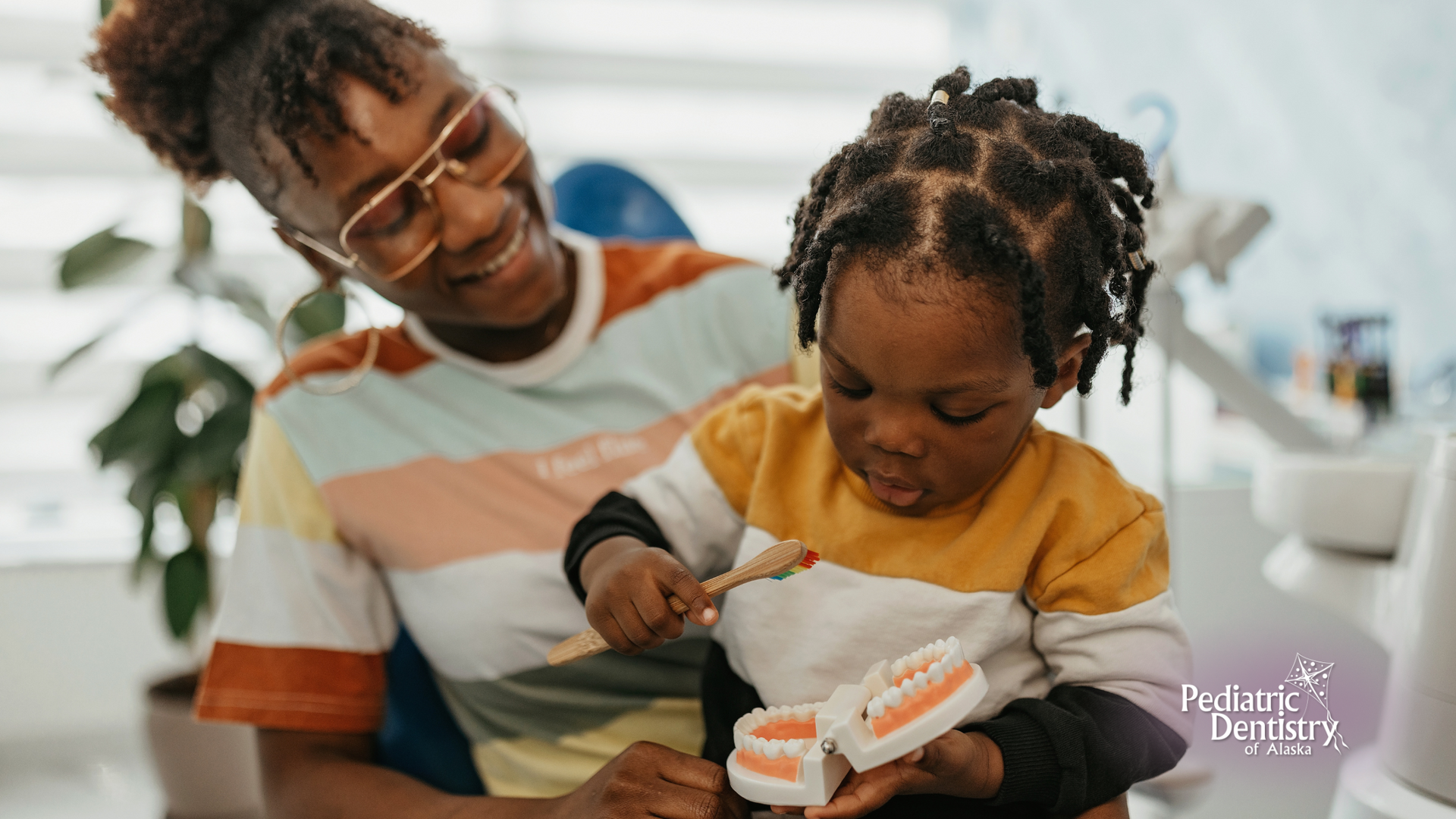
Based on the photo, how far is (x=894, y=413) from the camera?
0.73 metres

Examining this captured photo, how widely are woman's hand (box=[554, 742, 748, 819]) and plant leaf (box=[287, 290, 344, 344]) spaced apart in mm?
1421

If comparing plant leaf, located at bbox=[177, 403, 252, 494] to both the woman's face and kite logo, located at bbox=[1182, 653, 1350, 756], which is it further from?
kite logo, located at bbox=[1182, 653, 1350, 756]

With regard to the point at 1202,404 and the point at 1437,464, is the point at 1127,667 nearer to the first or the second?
the point at 1437,464

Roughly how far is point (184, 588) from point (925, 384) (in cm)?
185

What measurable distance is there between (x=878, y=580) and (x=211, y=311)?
2750mm

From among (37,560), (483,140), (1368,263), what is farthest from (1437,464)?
(37,560)

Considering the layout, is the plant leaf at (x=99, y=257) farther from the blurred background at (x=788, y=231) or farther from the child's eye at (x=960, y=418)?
the child's eye at (x=960, y=418)

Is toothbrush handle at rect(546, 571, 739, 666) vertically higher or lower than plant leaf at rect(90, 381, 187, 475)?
higher

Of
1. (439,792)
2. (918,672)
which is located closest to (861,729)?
(918,672)

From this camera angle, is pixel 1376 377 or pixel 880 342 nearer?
pixel 880 342

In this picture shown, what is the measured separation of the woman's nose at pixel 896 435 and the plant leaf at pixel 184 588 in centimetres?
179

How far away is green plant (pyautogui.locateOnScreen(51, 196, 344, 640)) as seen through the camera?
1.93m

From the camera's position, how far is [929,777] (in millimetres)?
691

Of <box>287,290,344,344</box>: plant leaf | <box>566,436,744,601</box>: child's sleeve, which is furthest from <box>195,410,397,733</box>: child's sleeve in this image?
<box>287,290,344,344</box>: plant leaf
